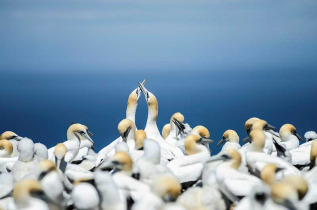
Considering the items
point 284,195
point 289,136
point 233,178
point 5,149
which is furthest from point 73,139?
point 284,195

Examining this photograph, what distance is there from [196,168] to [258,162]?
62 cm

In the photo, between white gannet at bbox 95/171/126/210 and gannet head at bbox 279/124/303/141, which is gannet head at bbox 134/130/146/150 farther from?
gannet head at bbox 279/124/303/141

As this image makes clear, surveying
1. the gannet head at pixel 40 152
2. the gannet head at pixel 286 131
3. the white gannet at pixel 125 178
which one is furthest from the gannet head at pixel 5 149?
the gannet head at pixel 286 131

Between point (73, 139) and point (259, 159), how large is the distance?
2820mm

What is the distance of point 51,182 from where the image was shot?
6.03m

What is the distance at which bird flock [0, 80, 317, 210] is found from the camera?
5504mm

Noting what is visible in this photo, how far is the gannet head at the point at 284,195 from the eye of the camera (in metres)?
5.27

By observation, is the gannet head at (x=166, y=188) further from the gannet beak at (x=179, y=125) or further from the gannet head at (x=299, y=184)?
the gannet beak at (x=179, y=125)

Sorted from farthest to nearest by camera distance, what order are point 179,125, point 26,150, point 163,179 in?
point 179,125
point 26,150
point 163,179

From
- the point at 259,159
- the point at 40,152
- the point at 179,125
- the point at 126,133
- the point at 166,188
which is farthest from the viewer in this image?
the point at 179,125

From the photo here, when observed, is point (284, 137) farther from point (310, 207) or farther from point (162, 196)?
point (162, 196)

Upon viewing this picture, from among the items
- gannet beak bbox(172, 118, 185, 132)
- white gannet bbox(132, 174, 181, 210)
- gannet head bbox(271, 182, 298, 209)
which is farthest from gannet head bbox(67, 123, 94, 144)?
gannet head bbox(271, 182, 298, 209)

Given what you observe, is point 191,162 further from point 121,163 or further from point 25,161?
point 25,161

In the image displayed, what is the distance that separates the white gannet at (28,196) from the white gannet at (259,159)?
222cm
